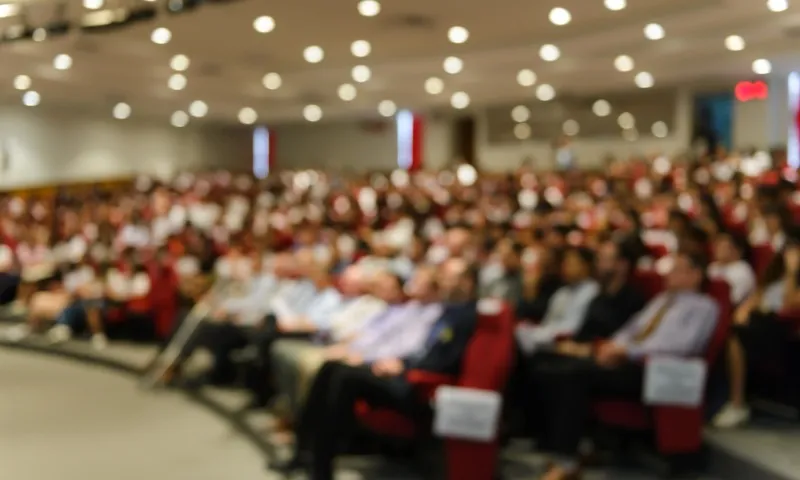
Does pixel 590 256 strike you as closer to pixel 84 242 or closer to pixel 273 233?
pixel 273 233

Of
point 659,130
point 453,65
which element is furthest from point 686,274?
point 659,130

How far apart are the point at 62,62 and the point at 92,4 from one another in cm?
376

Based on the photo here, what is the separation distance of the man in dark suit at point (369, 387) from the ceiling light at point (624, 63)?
8.41m

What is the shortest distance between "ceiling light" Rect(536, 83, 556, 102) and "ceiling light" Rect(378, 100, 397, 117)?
2830 mm

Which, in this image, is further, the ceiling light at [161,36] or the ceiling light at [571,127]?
the ceiling light at [571,127]

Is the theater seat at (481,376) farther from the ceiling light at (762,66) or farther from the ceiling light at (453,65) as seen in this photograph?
the ceiling light at (762,66)

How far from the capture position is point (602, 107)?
16.4 m

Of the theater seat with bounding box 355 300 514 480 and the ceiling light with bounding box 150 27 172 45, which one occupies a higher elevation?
the ceiling light with bounding box 150 27 172 45

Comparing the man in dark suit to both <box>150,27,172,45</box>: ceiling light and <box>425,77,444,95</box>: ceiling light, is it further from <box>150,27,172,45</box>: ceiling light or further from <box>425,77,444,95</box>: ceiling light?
<box>425,77,444,95</box>: ceiling light

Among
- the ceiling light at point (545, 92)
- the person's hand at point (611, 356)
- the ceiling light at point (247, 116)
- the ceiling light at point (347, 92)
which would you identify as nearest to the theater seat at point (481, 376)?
the person's hand at point (611, 356)

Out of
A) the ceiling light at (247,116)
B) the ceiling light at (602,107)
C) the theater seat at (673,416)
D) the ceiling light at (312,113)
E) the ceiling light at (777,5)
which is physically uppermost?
the ceiling light at (312,113)

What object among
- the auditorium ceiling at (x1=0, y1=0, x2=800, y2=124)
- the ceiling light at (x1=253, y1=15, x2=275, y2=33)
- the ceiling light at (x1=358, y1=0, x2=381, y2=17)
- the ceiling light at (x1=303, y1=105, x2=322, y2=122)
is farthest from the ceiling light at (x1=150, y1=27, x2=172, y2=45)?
the ceiling light at (x1=303, y1=105, x2=322, y2=122)

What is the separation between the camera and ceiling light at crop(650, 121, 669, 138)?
16.0 metres

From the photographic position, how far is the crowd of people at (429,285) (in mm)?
3943
